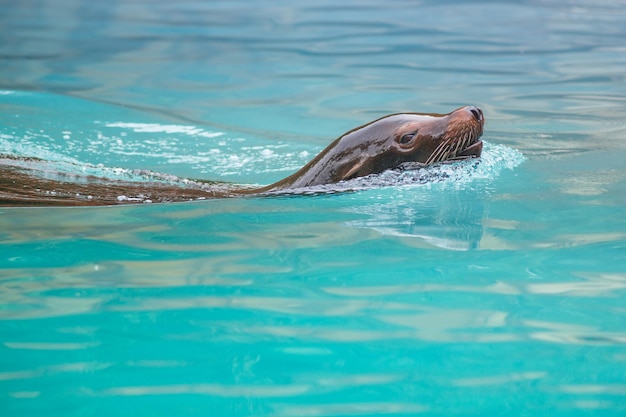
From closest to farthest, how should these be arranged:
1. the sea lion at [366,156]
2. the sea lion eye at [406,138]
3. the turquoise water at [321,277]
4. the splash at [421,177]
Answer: the turquoise water at [321,277]
the splash at [421,177]
the sea lion at [366,156]
the sea lion eye at [406,138]

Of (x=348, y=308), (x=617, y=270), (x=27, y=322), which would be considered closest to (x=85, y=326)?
(x=27, y=322)

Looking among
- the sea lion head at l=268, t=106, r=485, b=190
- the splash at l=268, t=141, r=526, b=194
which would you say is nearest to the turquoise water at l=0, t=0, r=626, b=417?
the splash at l=268, t=141, r=526, b=194

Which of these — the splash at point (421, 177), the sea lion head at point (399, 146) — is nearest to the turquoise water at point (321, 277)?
the splash at point (421, 177)

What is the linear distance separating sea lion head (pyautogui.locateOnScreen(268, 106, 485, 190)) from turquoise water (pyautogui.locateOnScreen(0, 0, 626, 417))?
13 cm

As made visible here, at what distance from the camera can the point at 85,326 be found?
3.12m

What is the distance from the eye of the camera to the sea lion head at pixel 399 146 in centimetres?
533

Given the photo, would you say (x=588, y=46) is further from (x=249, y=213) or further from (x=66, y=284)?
(x=66, y=284)

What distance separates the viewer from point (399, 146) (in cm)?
540

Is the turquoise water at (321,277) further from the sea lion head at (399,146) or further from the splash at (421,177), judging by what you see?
the sea lion head at (399,146)

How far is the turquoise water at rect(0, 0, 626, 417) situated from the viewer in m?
2.69

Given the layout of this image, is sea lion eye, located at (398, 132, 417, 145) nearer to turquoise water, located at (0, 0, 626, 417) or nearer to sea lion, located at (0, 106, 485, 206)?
sea lion, located at (0, 106, 485, 206)

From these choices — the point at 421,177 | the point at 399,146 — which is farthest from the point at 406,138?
the point at 421,177

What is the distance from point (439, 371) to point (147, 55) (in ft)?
30.7

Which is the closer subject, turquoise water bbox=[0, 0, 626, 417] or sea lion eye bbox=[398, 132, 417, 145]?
turquoise water bbox=[0, 0, 626, 417]
